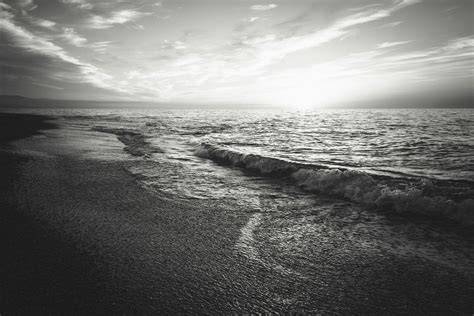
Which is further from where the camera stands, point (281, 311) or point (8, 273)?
point (8, 273)

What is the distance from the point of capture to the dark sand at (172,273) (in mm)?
3127

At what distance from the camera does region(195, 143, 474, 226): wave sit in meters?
6.52

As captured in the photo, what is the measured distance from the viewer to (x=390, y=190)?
24.8ft

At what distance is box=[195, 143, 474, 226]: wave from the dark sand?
2.93m

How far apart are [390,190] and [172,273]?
644 cm

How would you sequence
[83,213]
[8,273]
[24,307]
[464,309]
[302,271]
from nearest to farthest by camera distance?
[24,307], [464,309], [8,273], [302,271], [83,213]

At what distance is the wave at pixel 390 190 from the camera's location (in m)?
6.52

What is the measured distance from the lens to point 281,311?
3.04m

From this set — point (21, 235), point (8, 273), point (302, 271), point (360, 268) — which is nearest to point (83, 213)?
point (21, 235)

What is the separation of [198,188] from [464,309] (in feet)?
21.4

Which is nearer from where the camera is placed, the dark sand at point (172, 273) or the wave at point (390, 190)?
the dark sand at point (172, 273)

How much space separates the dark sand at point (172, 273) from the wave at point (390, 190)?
2.93 metres

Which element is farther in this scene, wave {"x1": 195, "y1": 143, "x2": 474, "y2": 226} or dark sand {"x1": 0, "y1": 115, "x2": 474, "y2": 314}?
wave {"x1": 195, "y1": 143, "x2": 474, "y2": 226}

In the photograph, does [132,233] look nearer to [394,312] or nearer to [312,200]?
[394,312]
